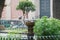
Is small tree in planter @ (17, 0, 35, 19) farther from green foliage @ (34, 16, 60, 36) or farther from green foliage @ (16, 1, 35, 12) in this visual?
green foliage @ (34, 16, 60, 36)

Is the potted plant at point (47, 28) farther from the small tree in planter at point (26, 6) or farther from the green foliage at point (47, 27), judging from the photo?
the small tree in planter at point (26, 6)

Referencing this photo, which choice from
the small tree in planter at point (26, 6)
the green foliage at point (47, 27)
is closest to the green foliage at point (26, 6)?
the small tree in planter at point (26, 6)

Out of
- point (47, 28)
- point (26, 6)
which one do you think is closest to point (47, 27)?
point (47, 28)

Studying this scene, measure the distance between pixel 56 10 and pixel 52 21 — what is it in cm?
189

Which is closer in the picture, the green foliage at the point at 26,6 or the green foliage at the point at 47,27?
the green foliage at the point at 47,27

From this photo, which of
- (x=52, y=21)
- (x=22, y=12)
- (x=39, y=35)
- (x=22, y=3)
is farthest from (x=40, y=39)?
(x=22, y=12)

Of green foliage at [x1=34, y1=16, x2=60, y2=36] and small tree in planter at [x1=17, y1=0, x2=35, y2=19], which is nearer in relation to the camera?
green foliage at [x1=34, y1=16, x2=60, y2=36]

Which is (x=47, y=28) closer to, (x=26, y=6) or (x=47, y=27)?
(x=47, y=27)

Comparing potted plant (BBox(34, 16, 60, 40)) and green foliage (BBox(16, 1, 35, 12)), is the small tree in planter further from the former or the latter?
potted plant (BBox(34, 16, 60, 40))

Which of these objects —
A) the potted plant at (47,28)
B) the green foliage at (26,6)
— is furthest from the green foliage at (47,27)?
the green foliage at (26,6)

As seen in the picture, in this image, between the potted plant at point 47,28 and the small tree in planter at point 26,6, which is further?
the small tree in planter at point 26,6

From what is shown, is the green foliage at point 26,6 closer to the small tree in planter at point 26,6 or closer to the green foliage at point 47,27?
the small tree in planter at point 26,6

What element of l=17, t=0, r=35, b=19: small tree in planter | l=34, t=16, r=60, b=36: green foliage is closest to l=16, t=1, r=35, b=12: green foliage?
l=17, t=0, r=35, b=19: small tree in planter

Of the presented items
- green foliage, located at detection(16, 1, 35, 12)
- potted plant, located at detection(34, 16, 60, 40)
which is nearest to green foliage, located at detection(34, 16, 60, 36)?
potted plant, located at detection(34, 16, 60, 40)
